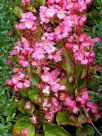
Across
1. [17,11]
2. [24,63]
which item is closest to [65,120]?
[24,63]

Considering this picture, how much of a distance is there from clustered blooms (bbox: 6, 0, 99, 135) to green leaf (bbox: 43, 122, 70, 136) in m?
0.07

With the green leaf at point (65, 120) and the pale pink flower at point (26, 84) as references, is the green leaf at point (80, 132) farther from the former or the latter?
the pale pink flower at point (26, 84)

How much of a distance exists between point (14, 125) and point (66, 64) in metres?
0.63

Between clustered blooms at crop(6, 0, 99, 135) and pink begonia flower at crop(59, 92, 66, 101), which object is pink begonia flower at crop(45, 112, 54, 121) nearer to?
Answer: clustered blooms at crop(6, 0, 99, 135)

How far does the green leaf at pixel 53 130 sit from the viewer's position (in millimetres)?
3248

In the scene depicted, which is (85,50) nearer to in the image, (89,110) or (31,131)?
(89,110)

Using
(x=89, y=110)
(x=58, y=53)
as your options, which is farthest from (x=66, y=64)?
(x=89, y=110)

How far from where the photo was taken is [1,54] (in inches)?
129

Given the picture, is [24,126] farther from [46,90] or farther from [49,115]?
[46,90]

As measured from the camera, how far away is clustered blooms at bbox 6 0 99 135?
10.3 feet

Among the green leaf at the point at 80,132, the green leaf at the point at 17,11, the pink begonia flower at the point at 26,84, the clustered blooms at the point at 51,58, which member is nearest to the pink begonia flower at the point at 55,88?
the clustered blooms at the point at 51,58

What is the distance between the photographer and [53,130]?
326 centimetres

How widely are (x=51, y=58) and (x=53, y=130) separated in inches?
22.2

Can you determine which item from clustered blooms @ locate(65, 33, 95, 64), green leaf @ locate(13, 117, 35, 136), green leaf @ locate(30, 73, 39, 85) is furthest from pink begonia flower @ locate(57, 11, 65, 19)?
green leaf @ locate(13, 117, 35, 136)
